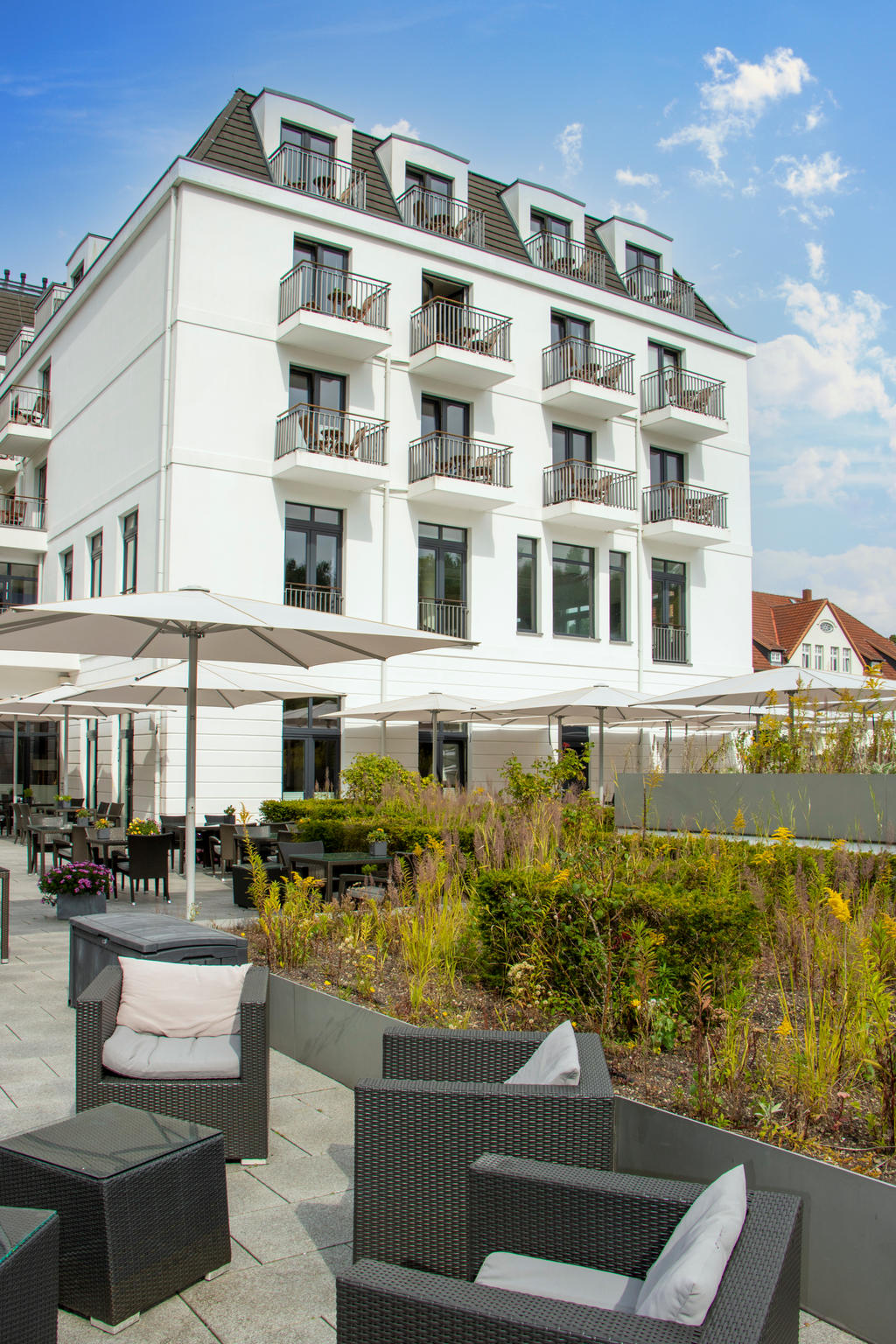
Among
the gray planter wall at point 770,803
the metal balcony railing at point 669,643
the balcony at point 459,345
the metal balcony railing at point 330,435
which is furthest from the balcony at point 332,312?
the gray planter wall at point 770,803

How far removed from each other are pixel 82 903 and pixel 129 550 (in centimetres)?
1152

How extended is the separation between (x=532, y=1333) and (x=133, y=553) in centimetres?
1847

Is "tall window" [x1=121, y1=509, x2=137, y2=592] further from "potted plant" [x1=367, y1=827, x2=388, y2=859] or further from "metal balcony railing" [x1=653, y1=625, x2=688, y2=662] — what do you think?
"metal balcony railing" [x1=653, y1=625, x2=688, y2=662]

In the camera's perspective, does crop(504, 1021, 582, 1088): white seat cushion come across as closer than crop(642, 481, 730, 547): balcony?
Yes

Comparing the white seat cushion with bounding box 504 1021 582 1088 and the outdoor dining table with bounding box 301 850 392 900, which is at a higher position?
the white seat cushion with bounding box 504 1021 582 1088

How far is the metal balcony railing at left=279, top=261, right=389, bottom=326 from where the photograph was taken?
59.3 ft

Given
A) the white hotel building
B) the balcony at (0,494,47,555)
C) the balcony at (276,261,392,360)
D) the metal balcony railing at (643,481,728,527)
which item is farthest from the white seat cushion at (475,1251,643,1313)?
the balcony at (0,494,47,555)

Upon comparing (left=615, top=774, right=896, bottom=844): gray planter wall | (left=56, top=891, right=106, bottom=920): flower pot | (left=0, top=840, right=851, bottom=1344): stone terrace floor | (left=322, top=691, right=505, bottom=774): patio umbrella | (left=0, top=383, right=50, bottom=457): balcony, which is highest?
(left=0, top=383, right=50, bottom=457): balcony

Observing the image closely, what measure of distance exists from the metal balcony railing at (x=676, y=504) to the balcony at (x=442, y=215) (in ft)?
22.4

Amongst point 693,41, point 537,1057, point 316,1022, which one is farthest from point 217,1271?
point 693,41

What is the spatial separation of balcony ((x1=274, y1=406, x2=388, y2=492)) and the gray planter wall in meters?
10.9

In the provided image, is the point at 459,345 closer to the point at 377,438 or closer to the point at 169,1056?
the point at 377,438

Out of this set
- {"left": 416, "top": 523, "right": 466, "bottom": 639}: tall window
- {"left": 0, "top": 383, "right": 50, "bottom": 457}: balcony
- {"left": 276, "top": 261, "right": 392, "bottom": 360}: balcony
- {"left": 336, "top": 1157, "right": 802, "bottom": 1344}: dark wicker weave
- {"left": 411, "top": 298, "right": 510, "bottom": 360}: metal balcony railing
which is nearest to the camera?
{"left": 336, "top": 1157, "right": 802, "bottom": 1344}: dark wicker weave

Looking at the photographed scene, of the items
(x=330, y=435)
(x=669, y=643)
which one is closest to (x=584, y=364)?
(x=669, y=643)
